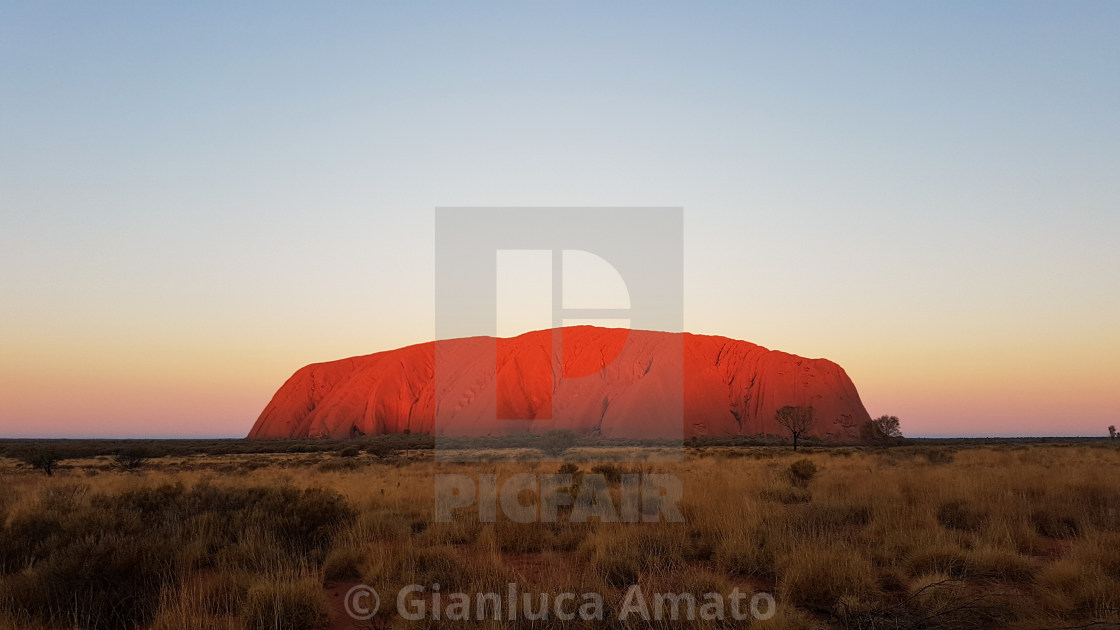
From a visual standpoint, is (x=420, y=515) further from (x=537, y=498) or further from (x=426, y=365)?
(x=426, y=365)

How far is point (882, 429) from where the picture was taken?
46156 mm

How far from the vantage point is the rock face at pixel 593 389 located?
61353 mm

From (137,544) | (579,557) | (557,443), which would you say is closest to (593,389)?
(557,443)

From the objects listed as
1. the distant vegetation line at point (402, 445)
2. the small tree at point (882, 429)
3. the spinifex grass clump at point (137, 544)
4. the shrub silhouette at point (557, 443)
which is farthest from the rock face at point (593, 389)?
the spinifex grass clump at point (137, 544)

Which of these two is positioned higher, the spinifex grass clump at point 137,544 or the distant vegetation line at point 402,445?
the spinifex grass clump at point 137,544

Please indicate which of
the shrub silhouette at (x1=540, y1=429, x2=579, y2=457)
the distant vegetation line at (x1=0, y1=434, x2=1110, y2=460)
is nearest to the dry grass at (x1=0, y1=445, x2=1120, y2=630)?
the shrub silhouette at (x1=540, y1=429, x2=579, y2=457)

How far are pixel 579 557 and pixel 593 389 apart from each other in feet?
192

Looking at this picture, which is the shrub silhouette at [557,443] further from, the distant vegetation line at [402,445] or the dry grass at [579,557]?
the dry grass at [579,557]

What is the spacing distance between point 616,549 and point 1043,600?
3.63 m

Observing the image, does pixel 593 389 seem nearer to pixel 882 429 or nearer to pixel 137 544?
pixel 882 429

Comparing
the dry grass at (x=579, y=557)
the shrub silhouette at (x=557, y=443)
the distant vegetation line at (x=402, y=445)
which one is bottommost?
the distant vegetation line at (x=402, y=445)

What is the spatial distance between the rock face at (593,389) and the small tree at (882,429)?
1488 cm

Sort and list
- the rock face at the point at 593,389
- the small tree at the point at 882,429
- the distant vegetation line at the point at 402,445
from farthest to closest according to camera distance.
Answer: the rock face at the point at 593,389 < the small tree at the point at 882,429 < the distant vegetation line at the point at 402,445

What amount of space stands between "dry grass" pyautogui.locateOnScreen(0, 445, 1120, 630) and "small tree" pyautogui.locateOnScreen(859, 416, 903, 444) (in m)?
40.2
